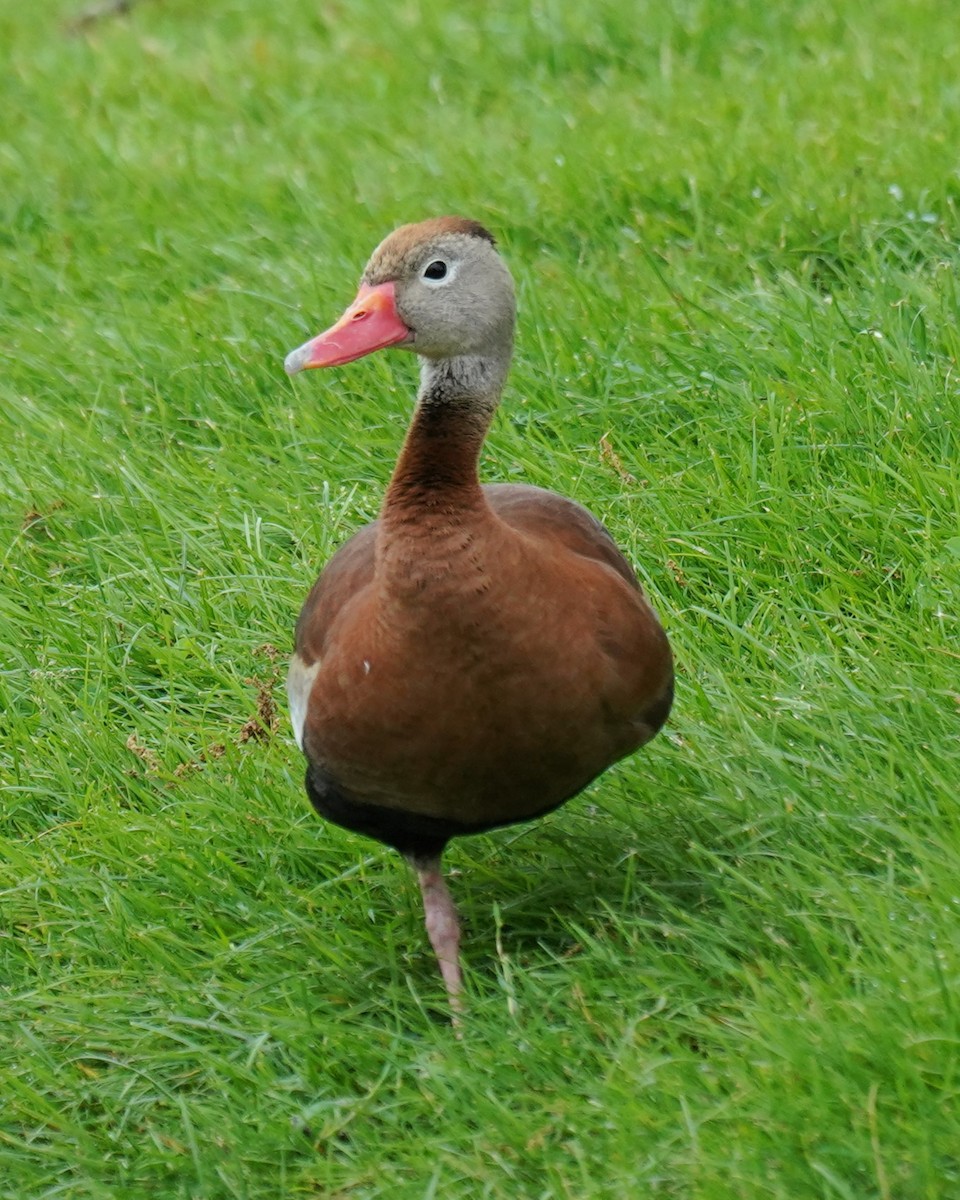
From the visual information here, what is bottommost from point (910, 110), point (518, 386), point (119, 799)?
point (119, 799)

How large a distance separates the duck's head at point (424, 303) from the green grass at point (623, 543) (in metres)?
0.85

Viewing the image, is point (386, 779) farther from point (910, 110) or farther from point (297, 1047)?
point (910, 110)

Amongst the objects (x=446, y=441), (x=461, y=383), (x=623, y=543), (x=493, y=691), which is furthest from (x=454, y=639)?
(x=623, y=543)

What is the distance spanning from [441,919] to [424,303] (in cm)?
99

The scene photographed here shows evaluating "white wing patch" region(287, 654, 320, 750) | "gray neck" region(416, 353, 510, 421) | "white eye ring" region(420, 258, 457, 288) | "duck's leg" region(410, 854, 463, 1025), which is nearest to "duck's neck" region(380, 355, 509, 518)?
"gray neck" region(416, 353, 510, 421)

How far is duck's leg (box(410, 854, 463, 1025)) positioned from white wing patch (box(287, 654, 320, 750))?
292 millimetres

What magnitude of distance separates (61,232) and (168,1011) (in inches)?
124

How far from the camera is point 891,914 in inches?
104

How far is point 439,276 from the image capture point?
2898 millimetres

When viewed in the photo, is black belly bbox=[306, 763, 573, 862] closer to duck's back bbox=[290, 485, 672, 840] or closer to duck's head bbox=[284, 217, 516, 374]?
duck's back bbox=[290, 485, 672, 840]

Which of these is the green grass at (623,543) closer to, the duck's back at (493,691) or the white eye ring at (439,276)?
the duck's back at (493,691)

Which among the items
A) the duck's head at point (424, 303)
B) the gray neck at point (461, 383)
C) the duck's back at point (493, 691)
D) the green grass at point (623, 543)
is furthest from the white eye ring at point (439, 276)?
the green grass at point (623, 543)

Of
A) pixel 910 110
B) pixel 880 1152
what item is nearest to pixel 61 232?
pixel 910 110

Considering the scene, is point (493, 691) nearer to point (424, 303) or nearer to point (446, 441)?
point (446, 441)
